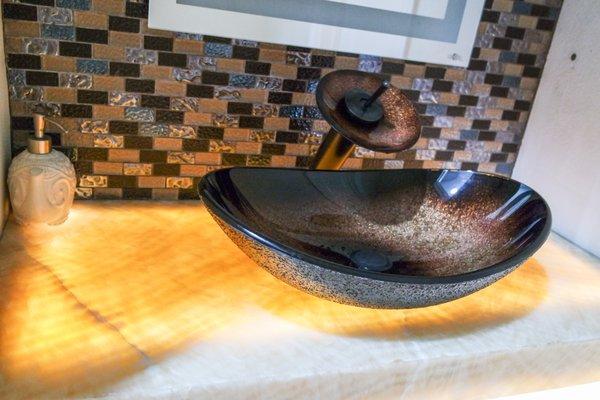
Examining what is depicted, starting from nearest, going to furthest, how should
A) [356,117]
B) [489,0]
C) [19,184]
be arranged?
[19,184], [356,117], [489,0]

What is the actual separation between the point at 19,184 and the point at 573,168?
123cm

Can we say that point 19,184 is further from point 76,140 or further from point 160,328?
point 160,328

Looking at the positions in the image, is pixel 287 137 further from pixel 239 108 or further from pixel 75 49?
pixel 75 49

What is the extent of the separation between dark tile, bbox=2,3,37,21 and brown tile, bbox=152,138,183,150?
31cm

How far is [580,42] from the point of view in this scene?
1268 mm

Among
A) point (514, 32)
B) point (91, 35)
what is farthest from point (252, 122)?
point (514, 32)

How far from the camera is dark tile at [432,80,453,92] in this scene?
127 centimetres

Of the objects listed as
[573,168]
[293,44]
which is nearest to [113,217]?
[293,44]

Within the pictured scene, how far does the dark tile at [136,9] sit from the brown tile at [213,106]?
0.65 ft

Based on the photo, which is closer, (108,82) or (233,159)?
(108,82)

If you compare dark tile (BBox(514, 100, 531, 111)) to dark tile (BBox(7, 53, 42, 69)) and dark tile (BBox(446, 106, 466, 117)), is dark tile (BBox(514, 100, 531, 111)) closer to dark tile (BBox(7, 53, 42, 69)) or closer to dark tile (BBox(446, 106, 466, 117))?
dark tile (BBox(446, 106, 466, 117))

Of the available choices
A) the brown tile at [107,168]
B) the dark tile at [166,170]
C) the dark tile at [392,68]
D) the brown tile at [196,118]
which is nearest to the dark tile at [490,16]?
the dark tile at [392,68]

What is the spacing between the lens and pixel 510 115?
4.52ft

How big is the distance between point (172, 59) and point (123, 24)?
108 mm
